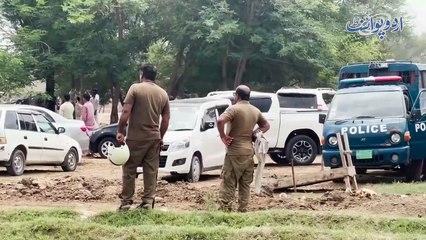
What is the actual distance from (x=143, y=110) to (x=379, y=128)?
6.17 m

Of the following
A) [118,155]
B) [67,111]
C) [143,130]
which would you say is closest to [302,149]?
[67,111]

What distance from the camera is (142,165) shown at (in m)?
8.80

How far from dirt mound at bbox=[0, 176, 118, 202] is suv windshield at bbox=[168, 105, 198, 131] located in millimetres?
2549

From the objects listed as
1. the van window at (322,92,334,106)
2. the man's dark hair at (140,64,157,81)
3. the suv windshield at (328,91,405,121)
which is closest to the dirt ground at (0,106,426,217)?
the suv windshield at (328,91,405,121)

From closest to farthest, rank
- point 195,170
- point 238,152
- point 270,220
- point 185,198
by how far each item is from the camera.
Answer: point 270,220, point 238,152, point 185,198, point 195,170

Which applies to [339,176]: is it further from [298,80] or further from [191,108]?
[298,80]

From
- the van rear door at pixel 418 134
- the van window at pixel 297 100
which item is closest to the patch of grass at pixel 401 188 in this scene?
the van rear door at pixel 418 134

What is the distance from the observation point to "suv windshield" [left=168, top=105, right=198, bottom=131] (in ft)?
48.8

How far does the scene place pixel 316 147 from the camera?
61.9ft

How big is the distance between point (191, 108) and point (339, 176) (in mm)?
4325

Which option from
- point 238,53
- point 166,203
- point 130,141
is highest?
point 238,53

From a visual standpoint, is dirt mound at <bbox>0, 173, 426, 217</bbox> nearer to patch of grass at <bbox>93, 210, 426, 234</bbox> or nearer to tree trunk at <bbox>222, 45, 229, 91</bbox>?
patch of grass at <bbox>93, 210, 426, 234</bbox>

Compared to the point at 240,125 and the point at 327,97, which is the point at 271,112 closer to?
the point at 327,97

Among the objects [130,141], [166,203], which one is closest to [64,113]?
[166,203]
